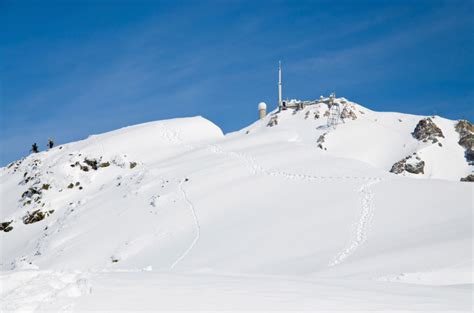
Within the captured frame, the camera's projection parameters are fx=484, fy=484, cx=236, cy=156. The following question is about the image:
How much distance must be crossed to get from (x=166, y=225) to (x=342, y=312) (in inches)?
807

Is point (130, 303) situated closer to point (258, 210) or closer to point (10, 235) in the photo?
point (258, 210)

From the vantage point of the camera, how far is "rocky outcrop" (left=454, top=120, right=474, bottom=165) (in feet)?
171

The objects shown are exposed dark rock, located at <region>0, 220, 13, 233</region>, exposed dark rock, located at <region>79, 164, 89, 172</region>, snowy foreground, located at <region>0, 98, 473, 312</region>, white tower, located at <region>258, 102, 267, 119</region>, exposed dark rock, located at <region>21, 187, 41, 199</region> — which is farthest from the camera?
white tower, located at <region>258, 102, 267, 119</region>

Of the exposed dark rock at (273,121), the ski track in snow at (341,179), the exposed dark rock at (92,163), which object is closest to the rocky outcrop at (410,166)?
the exposed dark rock at (273,121)

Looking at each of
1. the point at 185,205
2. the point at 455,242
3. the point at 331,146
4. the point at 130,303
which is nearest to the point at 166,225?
the point at 185,205

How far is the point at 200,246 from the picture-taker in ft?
80.8

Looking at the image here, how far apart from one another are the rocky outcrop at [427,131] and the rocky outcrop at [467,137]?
249 cm

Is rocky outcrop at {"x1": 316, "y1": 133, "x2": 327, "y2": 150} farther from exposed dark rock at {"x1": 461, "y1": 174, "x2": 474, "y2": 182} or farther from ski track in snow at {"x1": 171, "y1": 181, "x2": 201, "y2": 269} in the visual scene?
ski track in snow at {"x1": 171, "y1": 181, "x2": 201, "y2": 269}

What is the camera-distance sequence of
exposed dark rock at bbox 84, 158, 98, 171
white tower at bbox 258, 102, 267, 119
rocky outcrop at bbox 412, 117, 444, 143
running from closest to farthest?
exposed dark rock at bbox 84, 158, 98, 171, rocky outcrop at bbox 412, 117, 444, 143, white tower at bbox 258, 102, 267, 119

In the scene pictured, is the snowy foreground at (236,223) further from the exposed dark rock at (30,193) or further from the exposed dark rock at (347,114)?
the exposed dark rock at (347,114)

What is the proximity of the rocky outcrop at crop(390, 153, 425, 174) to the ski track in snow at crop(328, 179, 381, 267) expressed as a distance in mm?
21997

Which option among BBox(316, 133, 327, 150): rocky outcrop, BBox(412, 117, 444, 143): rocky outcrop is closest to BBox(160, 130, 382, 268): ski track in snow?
BBox(316, 133, 327, 150): rocky outcrop

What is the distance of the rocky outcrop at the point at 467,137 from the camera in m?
52.1

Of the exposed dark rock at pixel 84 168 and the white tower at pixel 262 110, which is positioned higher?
the white tower at pixel 262 110
